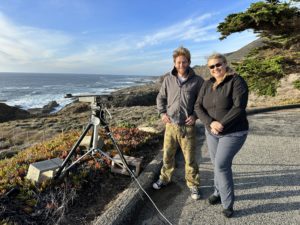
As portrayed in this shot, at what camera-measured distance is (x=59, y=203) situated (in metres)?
3.82

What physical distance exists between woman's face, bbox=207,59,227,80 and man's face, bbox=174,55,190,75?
0.49m

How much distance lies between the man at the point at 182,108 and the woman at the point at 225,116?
15.1 inches

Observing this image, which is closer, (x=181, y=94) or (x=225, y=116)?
(x=225, y=116)

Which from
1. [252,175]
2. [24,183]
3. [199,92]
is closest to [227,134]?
[199,92]

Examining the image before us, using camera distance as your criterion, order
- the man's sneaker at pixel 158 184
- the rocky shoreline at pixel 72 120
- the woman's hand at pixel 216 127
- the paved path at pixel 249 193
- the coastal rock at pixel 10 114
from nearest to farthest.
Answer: the woman's hand at pixel 216 127, the paved path at pixel 249 193, the man's sneaker at pixel 158 184, the rocky shoreline at pixel 72 120, the coastal rock at pixel 10 114

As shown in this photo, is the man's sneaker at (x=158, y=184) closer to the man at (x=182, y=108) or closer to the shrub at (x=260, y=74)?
the man at (x=182, y=108)

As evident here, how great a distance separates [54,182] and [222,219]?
2.49 meters

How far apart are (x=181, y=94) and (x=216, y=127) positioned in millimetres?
846

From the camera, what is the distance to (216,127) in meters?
3.55

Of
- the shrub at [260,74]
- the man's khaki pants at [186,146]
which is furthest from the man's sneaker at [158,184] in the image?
the shrub at [260,74]

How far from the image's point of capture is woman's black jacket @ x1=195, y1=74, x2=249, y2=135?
3373 millimetres

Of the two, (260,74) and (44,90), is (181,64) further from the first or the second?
(44,90)

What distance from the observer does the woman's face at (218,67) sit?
11.6ft

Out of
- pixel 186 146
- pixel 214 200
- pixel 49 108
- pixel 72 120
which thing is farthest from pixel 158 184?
pixel 49 108
